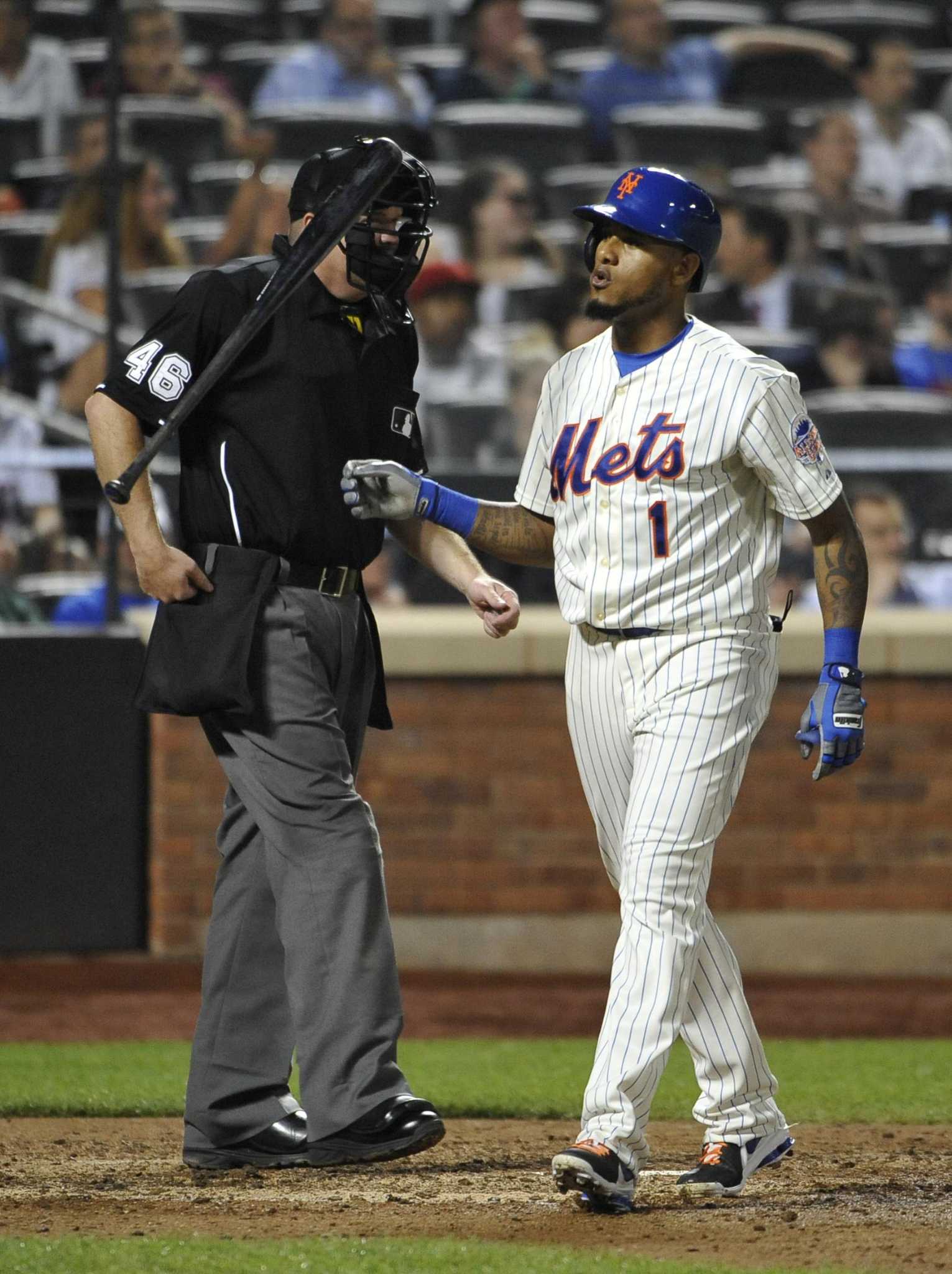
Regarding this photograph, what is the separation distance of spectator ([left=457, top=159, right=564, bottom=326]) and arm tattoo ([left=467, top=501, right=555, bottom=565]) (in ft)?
22.3

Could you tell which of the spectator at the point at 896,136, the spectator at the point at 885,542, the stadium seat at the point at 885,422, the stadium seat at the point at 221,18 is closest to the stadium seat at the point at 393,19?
the stadium seat at the point at 221,18

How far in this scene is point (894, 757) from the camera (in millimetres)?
7777

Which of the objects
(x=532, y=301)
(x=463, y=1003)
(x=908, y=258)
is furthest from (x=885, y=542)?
(x=908, y=258)

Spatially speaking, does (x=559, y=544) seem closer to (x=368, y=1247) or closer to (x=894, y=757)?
(x=368, y=1247)

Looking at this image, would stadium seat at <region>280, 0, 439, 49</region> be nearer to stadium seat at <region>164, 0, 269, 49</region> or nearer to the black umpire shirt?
stadium seat at <region>164, 0, 269, 49</region>

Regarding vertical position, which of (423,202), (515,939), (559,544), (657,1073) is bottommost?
(515,939)

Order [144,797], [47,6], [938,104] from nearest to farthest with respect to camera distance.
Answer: [144,797]
[47,6]
[938,104]

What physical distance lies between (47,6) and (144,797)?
6.37 metres

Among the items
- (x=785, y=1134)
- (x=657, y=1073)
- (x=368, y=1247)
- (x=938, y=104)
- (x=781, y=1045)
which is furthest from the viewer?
(x=938, y=104)

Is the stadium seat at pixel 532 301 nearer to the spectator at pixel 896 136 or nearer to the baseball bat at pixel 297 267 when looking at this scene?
the spectator at pixel 896 136

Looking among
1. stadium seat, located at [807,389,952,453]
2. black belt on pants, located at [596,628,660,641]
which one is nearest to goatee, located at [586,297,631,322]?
black belt on pants, located at [596,628,660,641]

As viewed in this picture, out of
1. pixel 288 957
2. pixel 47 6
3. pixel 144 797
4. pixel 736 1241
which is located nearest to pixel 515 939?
pixel 144 797

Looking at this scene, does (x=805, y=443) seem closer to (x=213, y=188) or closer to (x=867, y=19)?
(x=213, y=188)

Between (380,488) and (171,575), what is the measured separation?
0.45 m
